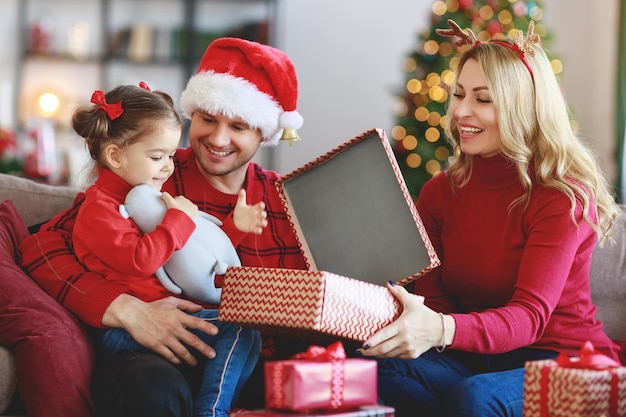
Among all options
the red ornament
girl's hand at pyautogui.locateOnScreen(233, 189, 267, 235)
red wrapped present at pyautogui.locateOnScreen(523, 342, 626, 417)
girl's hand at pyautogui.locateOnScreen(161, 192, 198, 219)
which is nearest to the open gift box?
girl's hand at pyautogui.locateOnScreen(233, 189, 267, 235)

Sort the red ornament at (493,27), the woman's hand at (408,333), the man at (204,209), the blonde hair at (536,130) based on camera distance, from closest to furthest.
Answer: the woman's hand at (408,333) < the man at (204,209) < the blonde hair at (536,130) < the red ornament at (493,27)

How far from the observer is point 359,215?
1874 millimetres

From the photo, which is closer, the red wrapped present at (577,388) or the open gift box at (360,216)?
the red wrapped present at (577,388)

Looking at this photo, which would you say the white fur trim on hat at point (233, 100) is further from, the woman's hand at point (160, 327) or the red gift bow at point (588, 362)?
the red gift bow at point (588, 362)

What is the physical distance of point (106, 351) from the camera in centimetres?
176

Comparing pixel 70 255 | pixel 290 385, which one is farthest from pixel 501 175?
pixel 70 255

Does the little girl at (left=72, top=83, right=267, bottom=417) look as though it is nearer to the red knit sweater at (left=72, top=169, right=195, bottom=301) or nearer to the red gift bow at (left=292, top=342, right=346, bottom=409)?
the red knit sweater at (left=72, top=169, right=195, bottom=301)

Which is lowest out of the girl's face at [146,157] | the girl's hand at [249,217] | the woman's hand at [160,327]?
the woman's hand at [160,327]

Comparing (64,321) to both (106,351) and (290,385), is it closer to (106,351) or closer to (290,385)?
(106,351)

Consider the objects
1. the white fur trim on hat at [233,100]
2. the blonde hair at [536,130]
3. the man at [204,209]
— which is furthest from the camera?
the white fur trim on hat at [233,100]

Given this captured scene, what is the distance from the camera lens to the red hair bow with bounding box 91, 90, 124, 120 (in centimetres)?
184

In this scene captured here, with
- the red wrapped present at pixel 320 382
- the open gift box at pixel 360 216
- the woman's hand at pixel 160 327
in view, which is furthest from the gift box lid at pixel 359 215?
the red wrapped present at pixel 320 382

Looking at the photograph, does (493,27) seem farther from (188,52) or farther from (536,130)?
(536,130)

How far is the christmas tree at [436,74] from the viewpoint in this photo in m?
4.39
